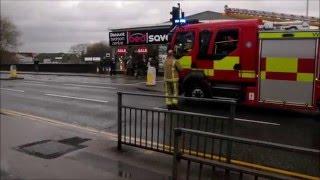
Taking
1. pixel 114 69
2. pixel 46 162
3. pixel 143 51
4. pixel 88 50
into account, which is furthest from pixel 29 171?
pixel 88 50

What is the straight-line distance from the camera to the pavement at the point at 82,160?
6.32 meters

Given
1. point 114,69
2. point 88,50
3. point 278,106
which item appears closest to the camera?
point 278,106

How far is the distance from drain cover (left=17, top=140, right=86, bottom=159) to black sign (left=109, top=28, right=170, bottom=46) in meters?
22.6

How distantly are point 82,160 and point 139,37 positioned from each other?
2560cm

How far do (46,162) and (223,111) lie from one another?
21.1ft

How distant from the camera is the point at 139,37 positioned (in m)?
32.2

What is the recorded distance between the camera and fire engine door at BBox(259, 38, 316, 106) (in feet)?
37.2

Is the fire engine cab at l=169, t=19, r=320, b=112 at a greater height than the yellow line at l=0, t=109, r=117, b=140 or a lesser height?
greater

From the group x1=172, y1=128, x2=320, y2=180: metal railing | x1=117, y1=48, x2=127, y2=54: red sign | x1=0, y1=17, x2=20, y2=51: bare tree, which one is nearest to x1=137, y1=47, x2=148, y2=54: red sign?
x1=117, y1=48, x2=127, y2=54: red sign

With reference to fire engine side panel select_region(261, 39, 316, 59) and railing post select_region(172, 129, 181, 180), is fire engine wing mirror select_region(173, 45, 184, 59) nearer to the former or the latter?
fire engine side panel select_region(261, 39, 316, 59)

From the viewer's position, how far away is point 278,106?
11977 mm

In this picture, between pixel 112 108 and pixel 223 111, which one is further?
pixel 112 108

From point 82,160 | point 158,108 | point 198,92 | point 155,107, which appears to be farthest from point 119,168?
point 198,92

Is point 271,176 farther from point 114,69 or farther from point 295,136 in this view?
point 114,69
